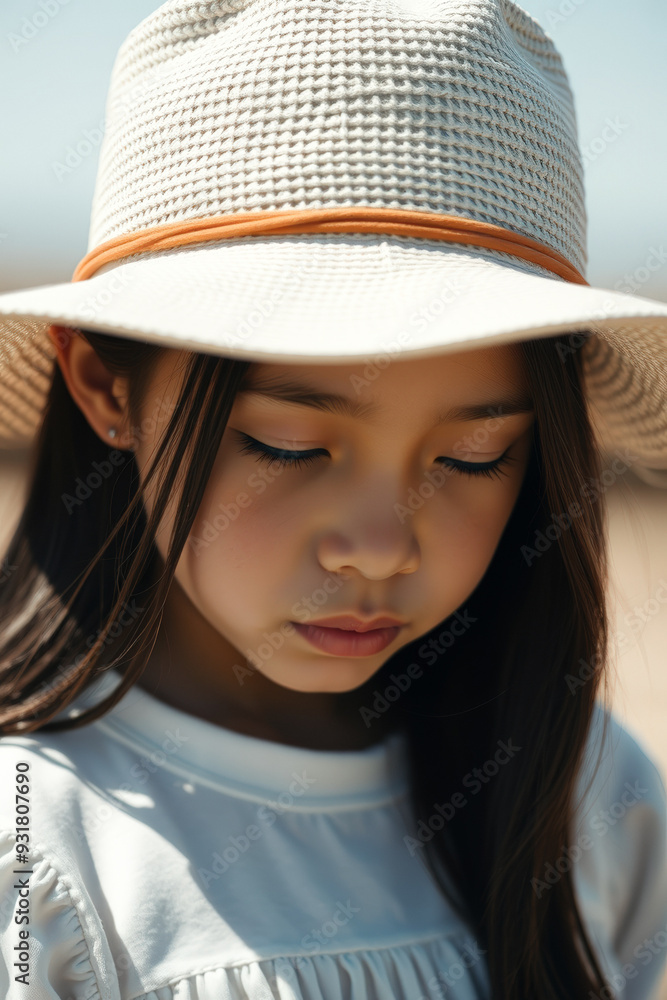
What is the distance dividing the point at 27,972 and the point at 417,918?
0.44 m

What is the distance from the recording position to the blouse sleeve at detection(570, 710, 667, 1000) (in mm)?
1165

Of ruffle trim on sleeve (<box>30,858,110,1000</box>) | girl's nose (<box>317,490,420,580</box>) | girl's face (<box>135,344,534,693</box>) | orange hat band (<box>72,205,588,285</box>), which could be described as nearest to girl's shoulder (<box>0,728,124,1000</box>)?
ruffle trim on sleeve (<box>30,858,110,1000</box>)

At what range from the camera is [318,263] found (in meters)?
0.78

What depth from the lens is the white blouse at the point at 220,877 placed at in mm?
809

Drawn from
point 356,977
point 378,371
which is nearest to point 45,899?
point 356,977

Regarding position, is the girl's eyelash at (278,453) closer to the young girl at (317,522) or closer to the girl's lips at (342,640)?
the young girl at (317,522)

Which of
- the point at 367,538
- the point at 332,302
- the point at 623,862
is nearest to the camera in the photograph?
the point at 332,302

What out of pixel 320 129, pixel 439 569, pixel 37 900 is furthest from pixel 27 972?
pixel 320 129

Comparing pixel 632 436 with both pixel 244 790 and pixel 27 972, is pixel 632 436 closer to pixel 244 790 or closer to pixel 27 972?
pixel 244 790

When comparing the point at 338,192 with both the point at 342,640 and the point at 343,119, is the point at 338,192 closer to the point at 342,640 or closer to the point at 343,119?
the point at 343,119

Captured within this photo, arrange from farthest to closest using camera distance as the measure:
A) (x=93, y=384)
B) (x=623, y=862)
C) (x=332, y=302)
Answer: (x=623, y=862) < (x=93, y=384) < (x=332, y=302)

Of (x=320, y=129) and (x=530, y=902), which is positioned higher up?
(x=320, y=129)

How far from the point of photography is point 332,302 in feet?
2.38

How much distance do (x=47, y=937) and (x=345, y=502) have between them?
1.54 ft
